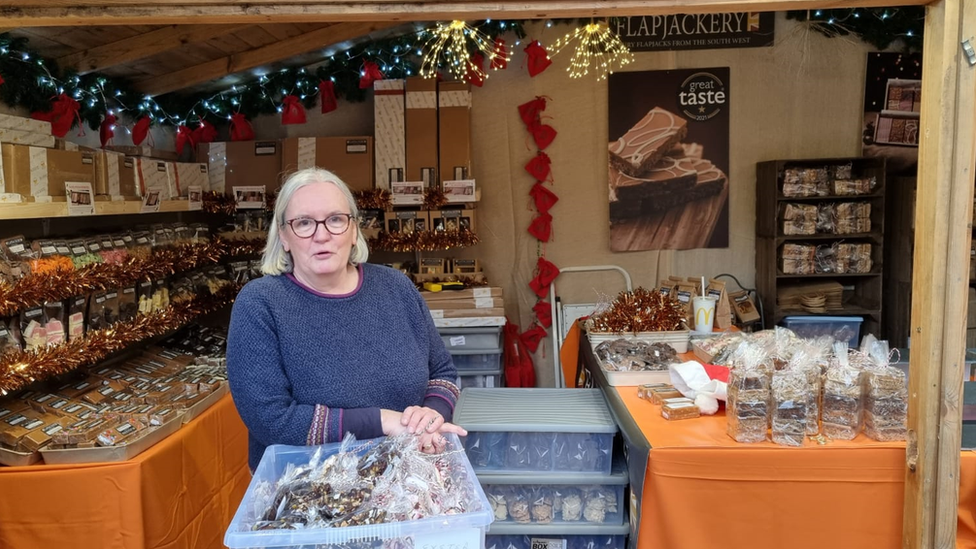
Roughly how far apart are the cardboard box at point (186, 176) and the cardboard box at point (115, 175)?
49 cm

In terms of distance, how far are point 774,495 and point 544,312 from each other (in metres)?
2.71

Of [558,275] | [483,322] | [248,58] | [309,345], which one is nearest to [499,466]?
[309,345]

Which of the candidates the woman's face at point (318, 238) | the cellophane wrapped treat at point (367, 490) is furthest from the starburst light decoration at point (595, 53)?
the cellophane wrapped treat at point (367, 490)

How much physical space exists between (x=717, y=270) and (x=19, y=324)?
13.1 ft

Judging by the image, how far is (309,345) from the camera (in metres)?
1.65

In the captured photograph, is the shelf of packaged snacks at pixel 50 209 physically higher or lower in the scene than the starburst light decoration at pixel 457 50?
lower

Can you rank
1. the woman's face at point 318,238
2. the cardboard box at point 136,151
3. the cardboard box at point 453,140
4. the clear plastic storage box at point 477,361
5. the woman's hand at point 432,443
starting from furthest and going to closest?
the cardboard box at point 453,140
the clear plastic storage box at point 477,361
the cardboard box at point 136,151
the woman's face at point 318,238
the woman's hand at point 432,443

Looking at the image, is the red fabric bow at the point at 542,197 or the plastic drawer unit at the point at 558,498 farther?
the red fabric bow at the point at 542,197

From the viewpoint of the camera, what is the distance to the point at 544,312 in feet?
15.3

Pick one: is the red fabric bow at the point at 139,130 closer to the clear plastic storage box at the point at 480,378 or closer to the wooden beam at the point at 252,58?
the wooden beam at the point at 252,58

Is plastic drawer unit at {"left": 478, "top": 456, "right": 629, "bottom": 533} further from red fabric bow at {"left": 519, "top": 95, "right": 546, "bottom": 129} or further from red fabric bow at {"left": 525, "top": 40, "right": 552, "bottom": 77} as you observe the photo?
red fabric bow at {"left": 519, "top": 95, "right": 546, "bottom": 129}

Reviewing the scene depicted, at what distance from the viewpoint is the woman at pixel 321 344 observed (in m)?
1.58

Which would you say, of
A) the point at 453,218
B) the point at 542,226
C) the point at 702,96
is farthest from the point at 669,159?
the point at 453,218

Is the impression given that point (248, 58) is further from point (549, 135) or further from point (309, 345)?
point (309, 345)
